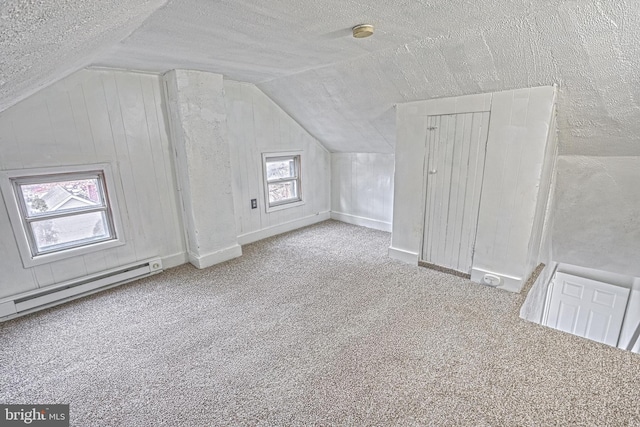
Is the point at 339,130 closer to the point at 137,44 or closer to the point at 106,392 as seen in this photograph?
the point at 137,44

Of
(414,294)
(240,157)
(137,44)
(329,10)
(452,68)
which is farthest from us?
(240,157)

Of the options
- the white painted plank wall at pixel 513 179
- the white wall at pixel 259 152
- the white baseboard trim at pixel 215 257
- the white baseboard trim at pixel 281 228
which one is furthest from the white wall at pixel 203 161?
the white painted plank wall at pixel 513 179

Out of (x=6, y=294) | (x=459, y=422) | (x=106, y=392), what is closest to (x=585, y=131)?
(x=459, y=422)

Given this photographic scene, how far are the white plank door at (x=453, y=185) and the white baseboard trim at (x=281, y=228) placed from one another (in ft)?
6.42

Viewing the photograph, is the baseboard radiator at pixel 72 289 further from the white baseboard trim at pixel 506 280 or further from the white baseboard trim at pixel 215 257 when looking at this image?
the white baseboard trim at pixel 506 280

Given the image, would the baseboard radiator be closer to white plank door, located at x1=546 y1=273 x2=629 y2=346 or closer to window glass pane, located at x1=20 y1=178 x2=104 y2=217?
window glass pane, located at x1=20 y1=178 x2=104 y2=217

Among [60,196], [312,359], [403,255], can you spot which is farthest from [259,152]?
[312,359]

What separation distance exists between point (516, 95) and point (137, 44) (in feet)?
8.91

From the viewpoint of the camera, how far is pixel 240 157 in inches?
141

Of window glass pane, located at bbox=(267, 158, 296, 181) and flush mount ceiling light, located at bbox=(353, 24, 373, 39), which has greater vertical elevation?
flush mount ceiling light, located at bbox=(353, 24, 373, 39)

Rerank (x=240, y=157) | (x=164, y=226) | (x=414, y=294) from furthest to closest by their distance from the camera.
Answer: (x=240, y=157), (x=164, y=226), (x=414, y=294)

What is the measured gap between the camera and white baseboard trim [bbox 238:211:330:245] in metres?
3.85

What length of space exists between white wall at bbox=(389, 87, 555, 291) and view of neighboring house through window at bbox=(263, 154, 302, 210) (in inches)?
68.9

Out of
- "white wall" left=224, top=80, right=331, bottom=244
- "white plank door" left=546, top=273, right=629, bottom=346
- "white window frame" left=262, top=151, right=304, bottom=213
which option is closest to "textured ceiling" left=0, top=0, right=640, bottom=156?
"white wall" left=224, top=80, right=331, bottom=244
